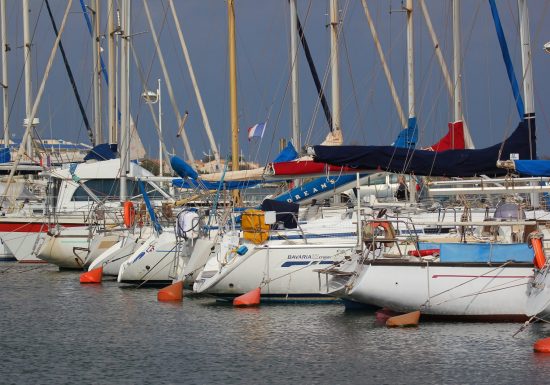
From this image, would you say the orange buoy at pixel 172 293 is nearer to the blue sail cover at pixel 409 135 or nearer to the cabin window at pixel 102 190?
the blue sail cover at pixel 409 135

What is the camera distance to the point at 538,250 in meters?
20.7

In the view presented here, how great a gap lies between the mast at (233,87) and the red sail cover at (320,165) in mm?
2858

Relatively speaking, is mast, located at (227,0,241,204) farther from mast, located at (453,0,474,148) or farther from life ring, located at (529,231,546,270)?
life ring, located at (529,231,546,270)

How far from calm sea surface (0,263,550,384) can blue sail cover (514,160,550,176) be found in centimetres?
326

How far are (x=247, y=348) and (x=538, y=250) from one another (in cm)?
581

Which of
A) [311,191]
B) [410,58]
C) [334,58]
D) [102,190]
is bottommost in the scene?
[311,191]

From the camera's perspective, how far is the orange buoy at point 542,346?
18781mm

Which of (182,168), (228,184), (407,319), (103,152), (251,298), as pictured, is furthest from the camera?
(103,152)

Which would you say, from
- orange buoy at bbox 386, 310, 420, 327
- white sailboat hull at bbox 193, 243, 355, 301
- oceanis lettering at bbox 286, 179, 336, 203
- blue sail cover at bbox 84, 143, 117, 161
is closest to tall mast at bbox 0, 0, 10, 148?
blue sail cover at bbox 84, 143, 117, 161

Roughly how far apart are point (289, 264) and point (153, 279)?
6.67 meters

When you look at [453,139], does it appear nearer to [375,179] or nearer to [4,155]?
[375,179]

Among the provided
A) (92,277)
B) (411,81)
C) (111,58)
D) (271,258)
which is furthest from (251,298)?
(111,58)

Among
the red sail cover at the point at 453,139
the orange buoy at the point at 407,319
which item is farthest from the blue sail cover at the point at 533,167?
the red sail cover at the point at 453,139

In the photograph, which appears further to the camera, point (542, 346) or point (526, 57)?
point (526, 57)
